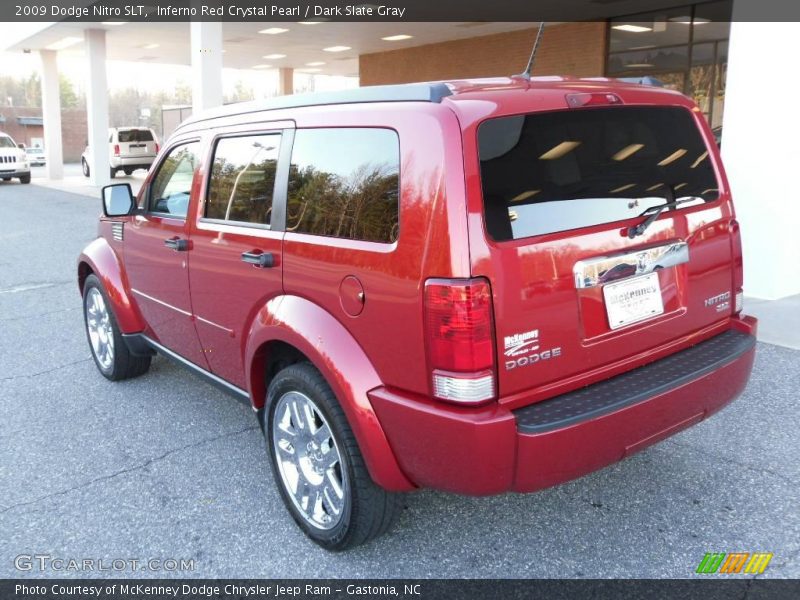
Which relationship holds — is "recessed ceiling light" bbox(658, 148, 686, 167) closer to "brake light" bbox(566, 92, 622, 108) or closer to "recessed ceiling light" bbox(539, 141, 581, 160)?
"brake light" bbox(566, 92, 622, 108)

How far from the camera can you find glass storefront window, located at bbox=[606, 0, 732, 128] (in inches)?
597

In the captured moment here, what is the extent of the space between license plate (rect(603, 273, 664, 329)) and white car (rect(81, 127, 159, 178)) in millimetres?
26718

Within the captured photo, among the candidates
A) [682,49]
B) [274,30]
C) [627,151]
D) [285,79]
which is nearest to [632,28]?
[682,49]

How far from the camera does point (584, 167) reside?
105 inches

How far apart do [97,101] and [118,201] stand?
816 inches

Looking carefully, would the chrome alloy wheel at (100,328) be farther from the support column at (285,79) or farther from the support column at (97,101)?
the support column at (285,79)

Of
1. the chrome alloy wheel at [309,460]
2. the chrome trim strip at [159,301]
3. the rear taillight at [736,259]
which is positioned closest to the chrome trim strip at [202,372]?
the chrome trim strip at [159,301]

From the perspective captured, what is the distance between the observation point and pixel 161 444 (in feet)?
13.1

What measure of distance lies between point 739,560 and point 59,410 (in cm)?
388

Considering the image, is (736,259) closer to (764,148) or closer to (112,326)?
(112,326)

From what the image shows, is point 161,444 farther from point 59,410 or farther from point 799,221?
point 799,221

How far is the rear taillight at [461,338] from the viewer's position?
7.57ft

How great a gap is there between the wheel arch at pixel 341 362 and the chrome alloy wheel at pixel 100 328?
7.70ft

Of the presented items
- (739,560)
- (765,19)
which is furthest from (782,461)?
(765,19)
